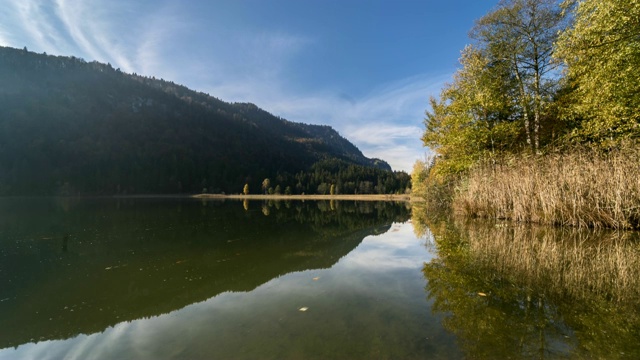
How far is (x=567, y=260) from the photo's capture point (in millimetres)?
6887

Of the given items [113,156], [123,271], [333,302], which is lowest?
[123,271]

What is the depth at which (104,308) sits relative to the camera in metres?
5.21

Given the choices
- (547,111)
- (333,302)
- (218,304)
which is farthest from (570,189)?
(218,304)

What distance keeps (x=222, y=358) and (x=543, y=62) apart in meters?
20.8

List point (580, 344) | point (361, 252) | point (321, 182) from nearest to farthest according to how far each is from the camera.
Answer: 1. point (580, 344)
2. point (361, 252)
3. point (321, 182)

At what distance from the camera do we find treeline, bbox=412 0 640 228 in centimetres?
1155

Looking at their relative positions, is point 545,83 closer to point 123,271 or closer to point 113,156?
point 123,271

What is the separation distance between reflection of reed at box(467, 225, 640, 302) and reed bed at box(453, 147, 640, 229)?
40.9 inches

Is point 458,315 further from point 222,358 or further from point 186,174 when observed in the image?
point 186,174

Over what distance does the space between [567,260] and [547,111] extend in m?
13.5

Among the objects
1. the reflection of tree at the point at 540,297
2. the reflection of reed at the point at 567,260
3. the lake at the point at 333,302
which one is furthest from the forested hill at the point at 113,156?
the reflection of tree at the point at 540,297

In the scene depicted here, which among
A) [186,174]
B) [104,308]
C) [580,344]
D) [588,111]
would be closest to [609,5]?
[588,111]

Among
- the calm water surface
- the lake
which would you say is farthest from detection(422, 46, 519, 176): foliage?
the calm water surface

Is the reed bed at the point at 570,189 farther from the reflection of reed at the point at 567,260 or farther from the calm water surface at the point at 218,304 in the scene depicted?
the calm water surface at the point at 218,304
